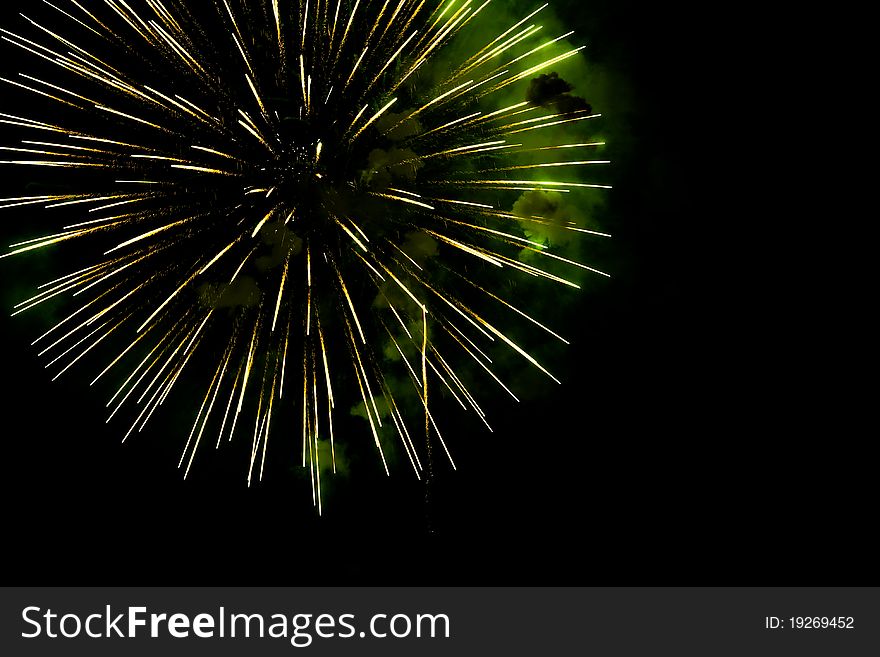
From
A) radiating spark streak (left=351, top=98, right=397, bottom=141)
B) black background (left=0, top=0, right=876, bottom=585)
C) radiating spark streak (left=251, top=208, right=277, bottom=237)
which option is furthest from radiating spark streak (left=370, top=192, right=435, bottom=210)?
black background (left=0, top=0, right=876, bottom=585)

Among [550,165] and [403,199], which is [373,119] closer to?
[403,199]

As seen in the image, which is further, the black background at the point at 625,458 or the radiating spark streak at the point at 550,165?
the black background at the point at 625,458

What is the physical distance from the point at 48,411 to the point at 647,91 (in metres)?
2.83

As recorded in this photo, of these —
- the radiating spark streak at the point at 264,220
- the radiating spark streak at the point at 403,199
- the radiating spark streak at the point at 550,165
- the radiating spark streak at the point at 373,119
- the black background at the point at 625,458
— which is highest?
the radiating spark streak at the point at 373,119

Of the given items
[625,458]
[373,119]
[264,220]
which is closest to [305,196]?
[264,220]

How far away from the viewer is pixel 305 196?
5.96ft

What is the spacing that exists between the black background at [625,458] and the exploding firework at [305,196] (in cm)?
19

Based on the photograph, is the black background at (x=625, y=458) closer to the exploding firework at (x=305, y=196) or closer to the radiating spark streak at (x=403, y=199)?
the exploding firework at (x=305, y=196)

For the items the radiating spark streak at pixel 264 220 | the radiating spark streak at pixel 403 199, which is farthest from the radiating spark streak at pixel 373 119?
the radiating spark streak at pixel 264 220

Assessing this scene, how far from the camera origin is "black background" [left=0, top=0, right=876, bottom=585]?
1928 millimetres

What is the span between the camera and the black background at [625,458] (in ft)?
6.32

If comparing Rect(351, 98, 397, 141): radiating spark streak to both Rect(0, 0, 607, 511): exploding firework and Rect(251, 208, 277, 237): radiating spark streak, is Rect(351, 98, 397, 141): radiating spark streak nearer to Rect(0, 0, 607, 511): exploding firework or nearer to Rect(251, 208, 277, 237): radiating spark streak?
Rect(0, 0, 607, 511): exploding firework

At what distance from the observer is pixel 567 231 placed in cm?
192

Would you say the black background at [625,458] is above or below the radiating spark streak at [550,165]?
below
